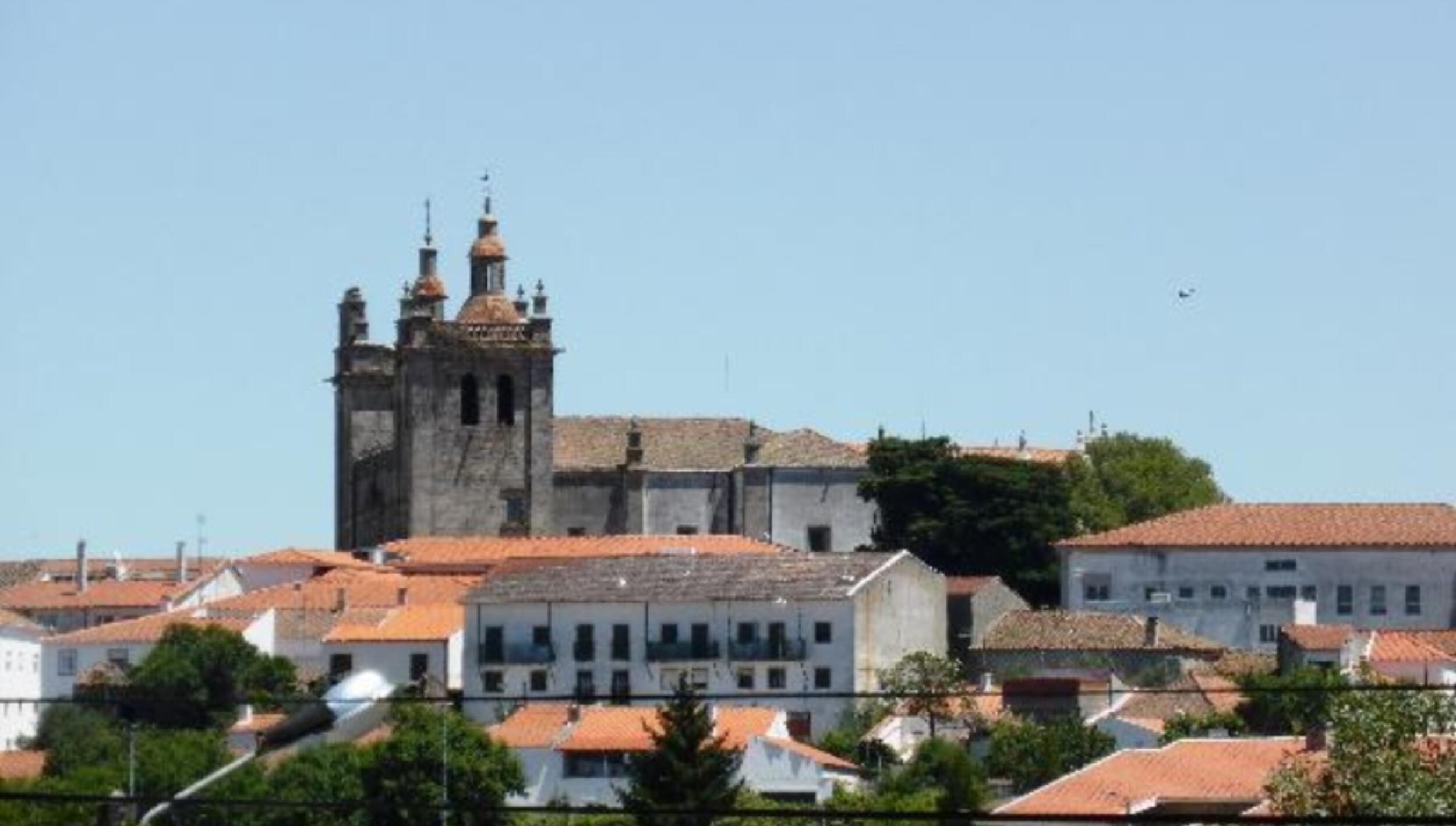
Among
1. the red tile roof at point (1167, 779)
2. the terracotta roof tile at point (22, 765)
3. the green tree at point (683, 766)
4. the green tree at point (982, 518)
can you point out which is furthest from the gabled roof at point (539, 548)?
the red tile roof at point (1167, 779)

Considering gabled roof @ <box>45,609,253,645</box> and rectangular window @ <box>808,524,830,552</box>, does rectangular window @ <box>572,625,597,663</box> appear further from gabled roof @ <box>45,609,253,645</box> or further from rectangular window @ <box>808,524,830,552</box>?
rectangular window @ <box>808,524,830,552</box>

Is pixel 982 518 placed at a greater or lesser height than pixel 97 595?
greater

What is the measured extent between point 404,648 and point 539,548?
17.2m

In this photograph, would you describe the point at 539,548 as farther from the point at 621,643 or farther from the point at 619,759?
the point at 619,759

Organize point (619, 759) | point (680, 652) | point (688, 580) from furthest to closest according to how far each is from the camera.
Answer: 1. point (688, 580)
2. point (680, 652)
3. point (619, 759)

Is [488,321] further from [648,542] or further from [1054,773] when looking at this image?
[1054,773]

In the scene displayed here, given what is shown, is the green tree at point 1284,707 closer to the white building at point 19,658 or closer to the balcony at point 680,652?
the balcony at point 680,652

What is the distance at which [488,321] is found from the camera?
Answer: 12712 cm

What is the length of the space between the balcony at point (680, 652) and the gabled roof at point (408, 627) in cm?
378

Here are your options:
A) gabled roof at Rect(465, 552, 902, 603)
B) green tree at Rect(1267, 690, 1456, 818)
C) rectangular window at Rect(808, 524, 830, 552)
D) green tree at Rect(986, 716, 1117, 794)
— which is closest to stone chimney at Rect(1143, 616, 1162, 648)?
gabled roof at Rect(465, 552, 902, 603)

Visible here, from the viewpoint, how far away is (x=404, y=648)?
3777 inches

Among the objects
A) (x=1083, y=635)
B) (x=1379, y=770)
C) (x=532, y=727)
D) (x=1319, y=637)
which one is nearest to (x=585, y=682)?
(x=532, y=727)

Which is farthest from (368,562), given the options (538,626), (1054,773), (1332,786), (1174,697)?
(1332,786)

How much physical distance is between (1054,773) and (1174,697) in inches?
550
